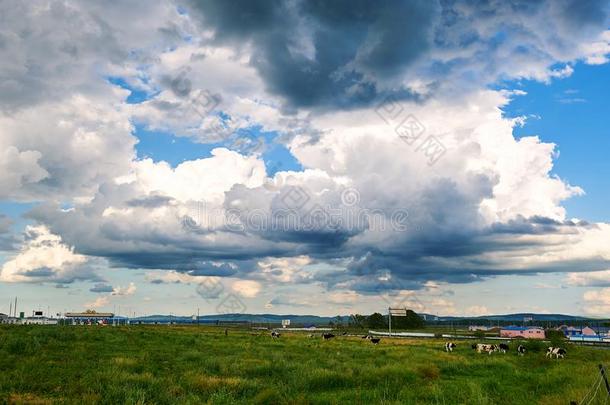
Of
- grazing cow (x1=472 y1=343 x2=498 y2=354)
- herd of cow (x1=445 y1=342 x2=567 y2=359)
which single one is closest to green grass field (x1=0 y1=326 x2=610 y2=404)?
herd of cow (x1=445 y1=342 x2=567 y2=359)

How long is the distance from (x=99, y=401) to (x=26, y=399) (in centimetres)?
248

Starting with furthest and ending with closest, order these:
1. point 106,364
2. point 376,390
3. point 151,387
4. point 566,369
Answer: point 566,369 → point 106,364 → point 376,390 → point 151,387

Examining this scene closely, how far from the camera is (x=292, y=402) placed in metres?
19.5

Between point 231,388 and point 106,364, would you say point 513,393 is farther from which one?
point 106,364

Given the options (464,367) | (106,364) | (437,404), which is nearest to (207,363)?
(106,364)

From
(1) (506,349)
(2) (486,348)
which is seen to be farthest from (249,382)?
(1) (506,349)

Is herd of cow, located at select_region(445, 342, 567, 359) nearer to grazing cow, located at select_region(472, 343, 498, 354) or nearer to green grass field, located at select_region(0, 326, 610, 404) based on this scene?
grazing cow, located at select_region(472, 343, 498, 354)

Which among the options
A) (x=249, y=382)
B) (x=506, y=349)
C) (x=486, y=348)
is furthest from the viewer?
(x=506, y=349)

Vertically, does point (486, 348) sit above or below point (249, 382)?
below

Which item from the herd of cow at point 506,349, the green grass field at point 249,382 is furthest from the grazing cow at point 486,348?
the green grass field at point 249,382

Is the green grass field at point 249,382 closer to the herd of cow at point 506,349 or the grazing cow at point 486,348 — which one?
the herd of cow at point 506,349

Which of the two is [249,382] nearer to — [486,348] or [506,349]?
[486,348]

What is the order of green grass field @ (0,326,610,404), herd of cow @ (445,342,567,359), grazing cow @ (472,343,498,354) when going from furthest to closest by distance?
grazing cow @ (472,343,498,354), herd of cow @ (445,342,567,359), green grass field @ (0,326,610,404)

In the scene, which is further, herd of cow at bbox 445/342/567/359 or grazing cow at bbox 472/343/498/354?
grazing cow at bbox 472/343/498/354
